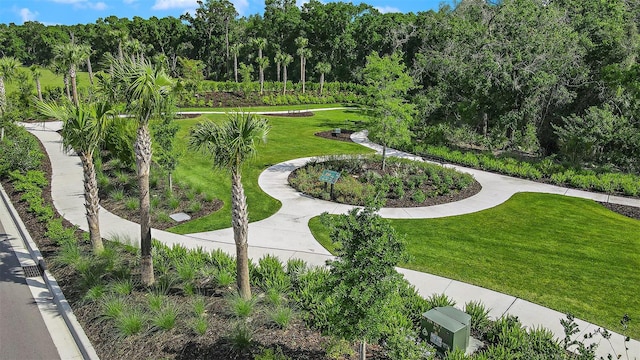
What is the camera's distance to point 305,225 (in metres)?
13.3

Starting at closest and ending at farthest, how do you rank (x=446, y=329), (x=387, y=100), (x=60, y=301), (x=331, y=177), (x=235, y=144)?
(x=446, y=329) < (x=235, y=144) < (x=60, y=301) < (x=331, y=177) < (x=387, y=100)

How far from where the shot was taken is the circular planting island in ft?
51.9

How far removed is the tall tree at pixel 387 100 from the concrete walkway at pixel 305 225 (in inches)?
167

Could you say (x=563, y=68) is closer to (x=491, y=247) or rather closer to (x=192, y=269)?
(x=491, y=247)

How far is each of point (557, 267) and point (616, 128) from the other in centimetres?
1232

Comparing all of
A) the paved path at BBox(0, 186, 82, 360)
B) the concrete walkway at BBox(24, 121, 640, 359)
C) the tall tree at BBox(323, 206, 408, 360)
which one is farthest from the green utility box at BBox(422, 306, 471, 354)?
the paved path at BBox(0, 186, 82, 360)

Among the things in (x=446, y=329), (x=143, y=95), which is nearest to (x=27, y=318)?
(x=143, y=95)

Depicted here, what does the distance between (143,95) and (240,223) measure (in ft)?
9.72

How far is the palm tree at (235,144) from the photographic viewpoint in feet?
24.9

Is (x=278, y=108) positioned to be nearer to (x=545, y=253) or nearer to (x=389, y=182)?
(x=389, y=182)

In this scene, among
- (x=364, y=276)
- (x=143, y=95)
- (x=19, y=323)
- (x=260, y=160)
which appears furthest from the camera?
(x=260, y=160)

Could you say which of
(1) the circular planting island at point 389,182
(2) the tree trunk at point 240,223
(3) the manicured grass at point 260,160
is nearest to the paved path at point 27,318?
(2) the tree trunk at point 240,223

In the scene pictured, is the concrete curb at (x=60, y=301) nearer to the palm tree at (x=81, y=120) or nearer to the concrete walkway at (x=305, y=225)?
the concrete walkway at (x=305, y=225)

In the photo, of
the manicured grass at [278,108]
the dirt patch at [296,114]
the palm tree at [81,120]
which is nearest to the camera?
the palm tree at [81,120]
